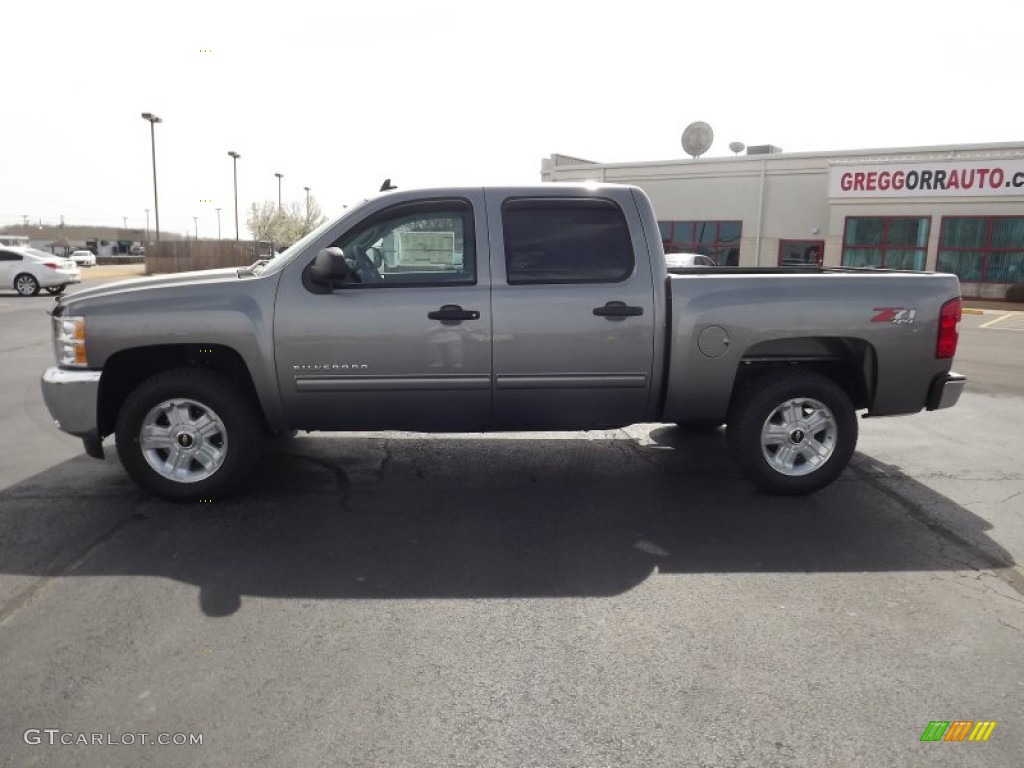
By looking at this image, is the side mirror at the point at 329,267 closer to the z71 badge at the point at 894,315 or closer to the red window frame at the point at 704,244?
the z71 badge at the point at 894,315

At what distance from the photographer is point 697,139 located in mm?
32625

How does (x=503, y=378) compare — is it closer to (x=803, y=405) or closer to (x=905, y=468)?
(x=803, y=405)

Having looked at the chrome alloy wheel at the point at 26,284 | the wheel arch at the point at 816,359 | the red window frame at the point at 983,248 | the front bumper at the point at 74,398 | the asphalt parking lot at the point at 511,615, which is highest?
the red window frame at the point at 983,248

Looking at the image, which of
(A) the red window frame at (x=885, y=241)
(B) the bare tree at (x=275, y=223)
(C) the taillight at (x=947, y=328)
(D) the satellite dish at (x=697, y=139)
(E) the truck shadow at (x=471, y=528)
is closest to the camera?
(E) the truck shadow at (x=471, y=528)

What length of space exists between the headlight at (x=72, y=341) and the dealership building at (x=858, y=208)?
27.3 metres

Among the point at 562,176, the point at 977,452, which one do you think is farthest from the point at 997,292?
the point at 977,452

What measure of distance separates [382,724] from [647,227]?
3.54 m

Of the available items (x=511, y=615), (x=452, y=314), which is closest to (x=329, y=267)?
(x=452, y=314)

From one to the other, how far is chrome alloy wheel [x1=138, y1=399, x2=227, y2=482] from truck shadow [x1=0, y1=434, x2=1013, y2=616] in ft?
0.86

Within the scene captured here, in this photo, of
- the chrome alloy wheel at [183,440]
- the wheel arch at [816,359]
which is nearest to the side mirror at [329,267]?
the chrome alloy wheel at [183,440]

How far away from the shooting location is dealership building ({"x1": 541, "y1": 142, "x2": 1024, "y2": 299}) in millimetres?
26266

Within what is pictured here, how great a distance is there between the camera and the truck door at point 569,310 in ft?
16.4

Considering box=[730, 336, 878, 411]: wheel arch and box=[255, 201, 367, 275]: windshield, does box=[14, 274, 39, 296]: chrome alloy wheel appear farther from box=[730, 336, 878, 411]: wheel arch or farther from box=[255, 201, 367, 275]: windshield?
box=[730, 336, 878, 411]: wheel arch

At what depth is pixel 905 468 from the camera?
20.2ft
